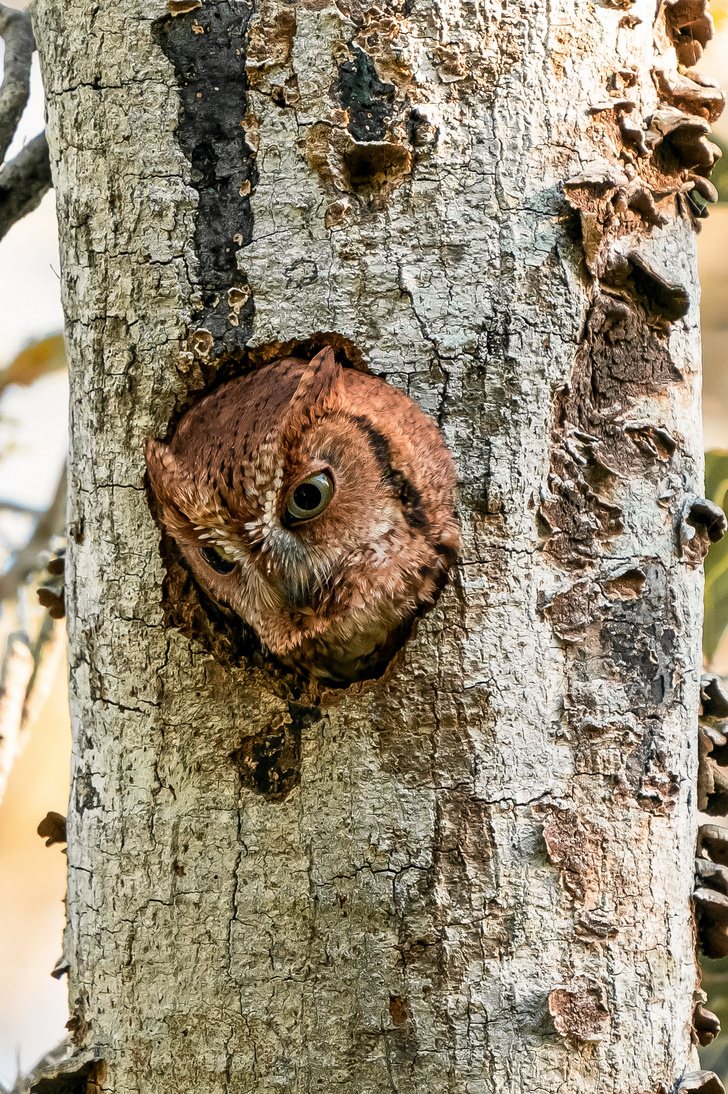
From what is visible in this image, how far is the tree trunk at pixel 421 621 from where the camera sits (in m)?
1.29

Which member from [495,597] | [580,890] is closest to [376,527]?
[495,597]

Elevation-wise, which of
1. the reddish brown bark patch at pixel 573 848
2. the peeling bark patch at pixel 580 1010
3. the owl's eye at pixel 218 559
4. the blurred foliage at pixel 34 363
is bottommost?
the peeling bark patch at pixel 580 1010

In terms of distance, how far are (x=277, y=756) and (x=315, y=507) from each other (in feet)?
1.31

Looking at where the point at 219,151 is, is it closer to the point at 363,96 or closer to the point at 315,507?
the point at 363,96

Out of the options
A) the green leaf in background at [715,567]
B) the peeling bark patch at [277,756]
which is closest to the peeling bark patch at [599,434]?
the peeling bark patch at [277,756]

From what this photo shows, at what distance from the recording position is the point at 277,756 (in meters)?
1.34

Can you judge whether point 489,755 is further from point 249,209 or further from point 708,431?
point 708,431

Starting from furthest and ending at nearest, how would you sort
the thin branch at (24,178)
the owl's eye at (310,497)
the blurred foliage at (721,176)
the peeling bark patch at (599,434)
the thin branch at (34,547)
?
the thin branch at (34,547) < the blurred foliage at (721,176) < the thin branch at (24,178) < the owl's eye at (310,497) < the peeling bark patch at (599,434)

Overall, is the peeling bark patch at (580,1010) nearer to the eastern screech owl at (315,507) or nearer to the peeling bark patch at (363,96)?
the eastern screech owl at (315,507)

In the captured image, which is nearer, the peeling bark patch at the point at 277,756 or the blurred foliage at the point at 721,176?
the peeling bark patch at the point at 277,756

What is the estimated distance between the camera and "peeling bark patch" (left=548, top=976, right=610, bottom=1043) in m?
1.28

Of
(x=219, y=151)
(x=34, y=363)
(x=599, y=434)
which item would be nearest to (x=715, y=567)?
(x=599, y=434)

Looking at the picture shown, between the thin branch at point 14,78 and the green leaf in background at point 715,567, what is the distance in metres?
1.73

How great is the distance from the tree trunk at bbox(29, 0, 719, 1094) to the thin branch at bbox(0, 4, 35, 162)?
525 millimetres
